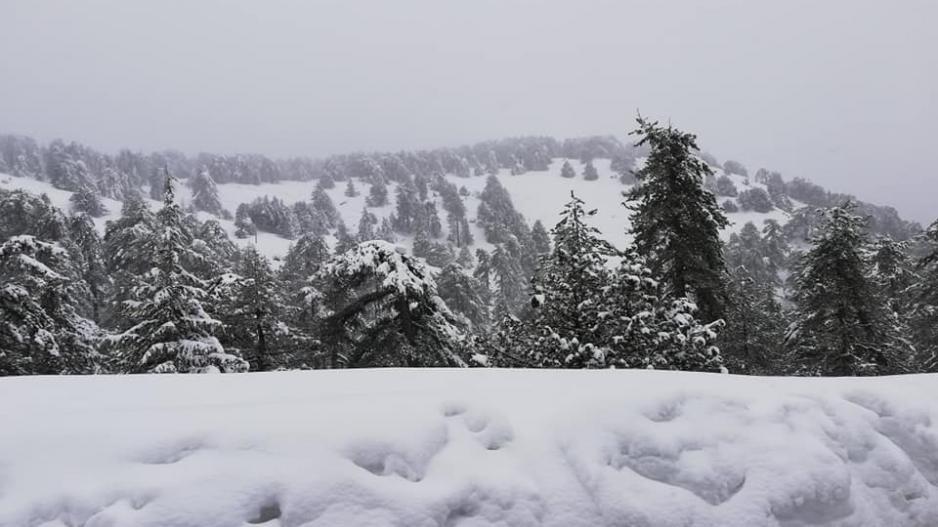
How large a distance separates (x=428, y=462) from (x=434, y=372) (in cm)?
187

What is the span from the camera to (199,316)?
15.0 meters

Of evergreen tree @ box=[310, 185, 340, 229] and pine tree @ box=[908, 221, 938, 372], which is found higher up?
pine tree @ box=[908, 221, 938, 372]

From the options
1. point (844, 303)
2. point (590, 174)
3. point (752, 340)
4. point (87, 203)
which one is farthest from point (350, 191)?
point (844, 303)

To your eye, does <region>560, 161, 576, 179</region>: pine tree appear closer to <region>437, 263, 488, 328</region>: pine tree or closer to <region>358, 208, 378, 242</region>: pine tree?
<region>358, 208, 378, 242</region>: pine tree

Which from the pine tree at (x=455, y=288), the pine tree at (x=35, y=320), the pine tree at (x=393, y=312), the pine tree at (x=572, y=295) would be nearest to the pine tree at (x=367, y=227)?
the pine tree at (x=455, y=288)

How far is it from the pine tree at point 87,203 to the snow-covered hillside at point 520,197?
171 cm

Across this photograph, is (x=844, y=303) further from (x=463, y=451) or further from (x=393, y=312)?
(x=463, y=451)

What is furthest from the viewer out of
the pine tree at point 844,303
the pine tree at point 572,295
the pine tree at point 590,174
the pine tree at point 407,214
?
the pine tree at point 590,174

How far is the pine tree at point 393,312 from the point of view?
13219mm

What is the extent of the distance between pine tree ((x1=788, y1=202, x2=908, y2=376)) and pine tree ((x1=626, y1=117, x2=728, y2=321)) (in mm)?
6184

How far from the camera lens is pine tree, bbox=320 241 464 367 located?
13.2m

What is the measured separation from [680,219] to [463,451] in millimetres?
13011

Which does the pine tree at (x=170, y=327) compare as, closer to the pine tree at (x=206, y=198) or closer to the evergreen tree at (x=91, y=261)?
the evergreen tree at (x=91, y=261)

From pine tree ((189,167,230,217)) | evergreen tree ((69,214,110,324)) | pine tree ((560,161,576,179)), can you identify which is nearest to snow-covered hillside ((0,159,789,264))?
pine tree ((560,161,576,179))
